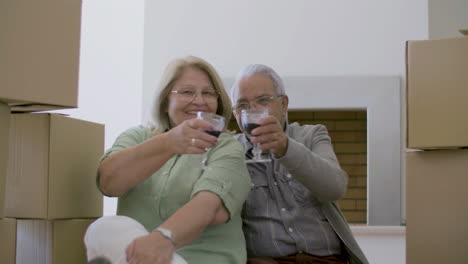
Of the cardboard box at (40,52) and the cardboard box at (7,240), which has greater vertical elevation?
the cardboard box at (40,52)

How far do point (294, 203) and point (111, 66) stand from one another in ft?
6.37

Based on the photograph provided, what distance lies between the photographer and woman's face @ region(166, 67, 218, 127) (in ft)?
6.43

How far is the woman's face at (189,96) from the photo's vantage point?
1960 mm

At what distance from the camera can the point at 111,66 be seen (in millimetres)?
3695

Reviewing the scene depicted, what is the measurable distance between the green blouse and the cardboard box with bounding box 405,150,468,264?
0.59 m

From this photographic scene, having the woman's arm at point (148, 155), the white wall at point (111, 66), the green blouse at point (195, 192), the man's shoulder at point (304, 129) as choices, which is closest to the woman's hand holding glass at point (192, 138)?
the woman's arm at point (148, 155)

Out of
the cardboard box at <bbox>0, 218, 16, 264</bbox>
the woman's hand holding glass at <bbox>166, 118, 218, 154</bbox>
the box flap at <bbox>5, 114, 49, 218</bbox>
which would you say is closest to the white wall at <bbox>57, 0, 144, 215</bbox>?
the box flap at <bbox>5, 114, 49, 218</bbox>

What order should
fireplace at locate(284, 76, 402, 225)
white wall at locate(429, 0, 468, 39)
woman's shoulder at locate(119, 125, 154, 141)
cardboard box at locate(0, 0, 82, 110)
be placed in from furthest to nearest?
fireplace at locate(284, 76, 402, 225) → white wall at locate(429, 0, 468, 39) → woman's shoulder at locate(119, 125, 154, 141) → cardboard box at locate(0, 0, 82, 110)

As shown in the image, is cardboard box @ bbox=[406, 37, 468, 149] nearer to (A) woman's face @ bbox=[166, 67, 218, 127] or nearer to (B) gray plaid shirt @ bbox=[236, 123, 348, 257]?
(B) gray plaid shirt @ bbox=[236, 123, 348, 257]

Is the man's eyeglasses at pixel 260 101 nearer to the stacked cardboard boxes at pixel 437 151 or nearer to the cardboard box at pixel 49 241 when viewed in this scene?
the stacked cardboard boxes at pixel 437 151

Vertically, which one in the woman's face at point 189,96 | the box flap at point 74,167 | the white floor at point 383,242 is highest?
the woman's face at point 189,96

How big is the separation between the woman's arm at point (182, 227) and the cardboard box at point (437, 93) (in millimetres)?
720

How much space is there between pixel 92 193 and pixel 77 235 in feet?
0.54

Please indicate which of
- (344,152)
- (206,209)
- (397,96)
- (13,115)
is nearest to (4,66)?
(13,115)
